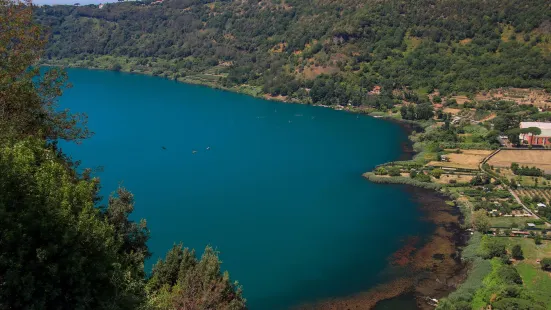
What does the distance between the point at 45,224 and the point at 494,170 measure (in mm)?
32956

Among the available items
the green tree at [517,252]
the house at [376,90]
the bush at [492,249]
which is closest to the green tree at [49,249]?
the bush at [492,249]

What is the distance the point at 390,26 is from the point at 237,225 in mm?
49388

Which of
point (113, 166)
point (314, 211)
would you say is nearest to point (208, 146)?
point (113, 166)

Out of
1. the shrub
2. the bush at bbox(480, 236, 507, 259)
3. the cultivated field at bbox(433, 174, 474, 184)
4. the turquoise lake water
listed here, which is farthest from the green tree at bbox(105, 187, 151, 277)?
the cultivated field at bbox(433, 174, 474, 184)

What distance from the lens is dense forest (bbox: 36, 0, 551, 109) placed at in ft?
190

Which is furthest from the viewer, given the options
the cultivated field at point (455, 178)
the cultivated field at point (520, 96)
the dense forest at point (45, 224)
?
the cultivated field at point (520, 96)

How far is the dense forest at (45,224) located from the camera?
6242 millimetres

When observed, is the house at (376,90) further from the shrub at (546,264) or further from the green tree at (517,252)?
the shrub at (546,264)

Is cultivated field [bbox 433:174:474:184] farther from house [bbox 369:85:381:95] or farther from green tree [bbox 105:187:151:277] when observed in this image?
house [bbox 369:85:381:95]

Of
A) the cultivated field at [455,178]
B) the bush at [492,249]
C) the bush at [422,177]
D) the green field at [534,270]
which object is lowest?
the green field at [534,270]

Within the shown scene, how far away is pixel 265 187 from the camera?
33250 mm

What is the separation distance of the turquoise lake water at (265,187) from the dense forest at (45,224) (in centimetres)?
1229

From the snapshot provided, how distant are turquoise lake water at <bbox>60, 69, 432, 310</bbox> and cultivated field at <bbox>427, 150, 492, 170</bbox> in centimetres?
446

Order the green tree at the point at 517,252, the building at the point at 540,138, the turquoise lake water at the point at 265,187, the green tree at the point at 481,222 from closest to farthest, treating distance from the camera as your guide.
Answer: the green tree at the point at 517,252 → the turquoise lake water at the point at 265,187 → the green tree at the point at 481,222 → the building at the point at 540,138
